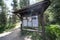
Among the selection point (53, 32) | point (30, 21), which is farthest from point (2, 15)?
point (53, 32)

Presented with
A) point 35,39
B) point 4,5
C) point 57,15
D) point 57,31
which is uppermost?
point 4,5

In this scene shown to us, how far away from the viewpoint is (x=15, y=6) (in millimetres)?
28672

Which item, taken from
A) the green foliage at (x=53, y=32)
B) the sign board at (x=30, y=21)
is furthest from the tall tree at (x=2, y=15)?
the green foliage at (x=53, y=32)

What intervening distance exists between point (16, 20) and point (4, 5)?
4.45 m

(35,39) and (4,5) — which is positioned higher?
(4,5)

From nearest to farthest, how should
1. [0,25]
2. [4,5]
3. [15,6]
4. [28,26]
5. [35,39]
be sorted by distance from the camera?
[35,39], [28,26], [0,25], [4,5], [15,6]

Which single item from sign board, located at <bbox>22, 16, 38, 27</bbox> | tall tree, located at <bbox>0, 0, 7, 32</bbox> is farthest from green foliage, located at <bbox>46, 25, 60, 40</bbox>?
tall tree, located at <bbox>0, 0, 7, 32</bbox>

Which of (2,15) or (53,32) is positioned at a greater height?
(2,15)

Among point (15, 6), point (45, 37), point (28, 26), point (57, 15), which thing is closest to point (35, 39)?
point (45, 37)

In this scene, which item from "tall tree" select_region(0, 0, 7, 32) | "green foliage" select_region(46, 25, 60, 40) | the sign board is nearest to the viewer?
"green foliage" select_region(46, 25, 60, 40)

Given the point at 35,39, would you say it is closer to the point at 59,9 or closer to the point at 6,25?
the point at 59,9

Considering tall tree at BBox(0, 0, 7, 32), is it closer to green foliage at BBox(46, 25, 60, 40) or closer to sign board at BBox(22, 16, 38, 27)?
sign board at BBox(22, 16, 38, 27)

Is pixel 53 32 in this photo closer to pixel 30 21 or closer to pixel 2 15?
pixel 30 21

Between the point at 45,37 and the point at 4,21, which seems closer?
the point at 45,37
